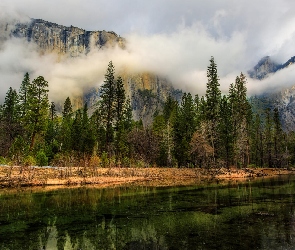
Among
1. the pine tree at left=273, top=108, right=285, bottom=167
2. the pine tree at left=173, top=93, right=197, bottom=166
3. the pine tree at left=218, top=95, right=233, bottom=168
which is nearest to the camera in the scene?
the pine tree at left=173, top=93, right=197, bottom=166

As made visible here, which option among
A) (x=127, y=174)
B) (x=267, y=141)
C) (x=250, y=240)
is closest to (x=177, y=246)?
(x=250, y=240)

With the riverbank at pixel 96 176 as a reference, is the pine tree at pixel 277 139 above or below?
above

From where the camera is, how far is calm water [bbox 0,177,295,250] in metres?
12.3

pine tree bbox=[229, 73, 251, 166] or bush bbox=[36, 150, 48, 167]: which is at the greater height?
pine tree bbox=[229, 73, 251, 166]

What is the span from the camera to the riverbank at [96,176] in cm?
3569

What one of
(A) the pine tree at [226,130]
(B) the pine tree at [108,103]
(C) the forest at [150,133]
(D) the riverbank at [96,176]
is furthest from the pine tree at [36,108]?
(A) the pine tree at [226,130]

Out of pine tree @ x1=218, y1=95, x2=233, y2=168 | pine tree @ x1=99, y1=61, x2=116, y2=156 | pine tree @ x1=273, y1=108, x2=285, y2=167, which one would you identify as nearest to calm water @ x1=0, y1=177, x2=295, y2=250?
pine tree @ x1=99, y1=61, x2=116, y2=156

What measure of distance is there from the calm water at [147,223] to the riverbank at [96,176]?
1120cm

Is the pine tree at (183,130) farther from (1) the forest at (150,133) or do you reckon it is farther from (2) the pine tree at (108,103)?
(2) the pine tree at (108,103)

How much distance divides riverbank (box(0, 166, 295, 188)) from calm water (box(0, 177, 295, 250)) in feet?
36.8

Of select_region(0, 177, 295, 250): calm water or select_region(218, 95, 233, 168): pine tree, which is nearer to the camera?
select_region(0, 177, 295, 250): calm water

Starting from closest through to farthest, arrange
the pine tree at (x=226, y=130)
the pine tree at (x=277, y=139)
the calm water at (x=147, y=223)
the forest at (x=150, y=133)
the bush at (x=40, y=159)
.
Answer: the calm water at (x=147, y=223) < the bush at (x=40, y=159) < the forest at (x=150, y=133) < the pine tree at (x=226, y=130) < the pine tree at (x=277, y=139)

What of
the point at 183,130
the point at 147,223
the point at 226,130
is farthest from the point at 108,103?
the point at 147,223

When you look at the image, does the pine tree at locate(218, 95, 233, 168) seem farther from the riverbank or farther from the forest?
the riverbank
